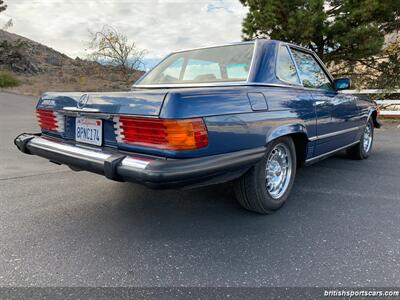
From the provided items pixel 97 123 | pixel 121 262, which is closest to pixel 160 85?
pixel 97 123

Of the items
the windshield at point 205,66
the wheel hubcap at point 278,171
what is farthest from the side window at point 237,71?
the wheel hubcap at point 278,171

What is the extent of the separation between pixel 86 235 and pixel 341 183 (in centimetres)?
294

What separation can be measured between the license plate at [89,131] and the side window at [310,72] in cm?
216


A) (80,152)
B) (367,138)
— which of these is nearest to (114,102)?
(80,152)

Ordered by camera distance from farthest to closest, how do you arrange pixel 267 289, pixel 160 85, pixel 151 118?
pixel 160 85, pixel 151 118, pixel 267 289

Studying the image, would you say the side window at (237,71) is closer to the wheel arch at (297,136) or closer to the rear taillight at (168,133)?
the wheel arch at (297,136)

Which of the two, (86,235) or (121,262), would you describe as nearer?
(121,262)

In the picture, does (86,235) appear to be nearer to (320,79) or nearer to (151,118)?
(151,118)

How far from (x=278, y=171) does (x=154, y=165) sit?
4.85 feet

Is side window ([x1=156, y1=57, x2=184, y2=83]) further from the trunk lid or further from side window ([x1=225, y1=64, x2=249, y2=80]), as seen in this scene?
the trunk lid

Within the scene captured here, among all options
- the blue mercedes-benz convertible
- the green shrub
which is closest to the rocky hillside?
the green shrub

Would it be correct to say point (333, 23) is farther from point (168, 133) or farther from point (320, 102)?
point (168, 133)

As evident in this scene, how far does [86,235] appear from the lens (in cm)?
264

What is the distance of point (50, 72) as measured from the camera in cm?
2834
